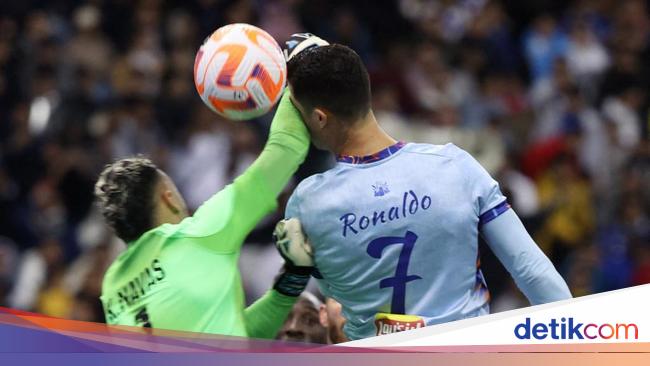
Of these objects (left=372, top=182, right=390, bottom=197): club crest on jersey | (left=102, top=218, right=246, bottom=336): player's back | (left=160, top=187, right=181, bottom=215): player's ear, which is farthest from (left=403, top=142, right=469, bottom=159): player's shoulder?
(left=160, top=187, right=181, bottom=215): player's ear

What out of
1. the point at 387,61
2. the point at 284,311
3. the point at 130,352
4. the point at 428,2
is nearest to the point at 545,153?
the point at 387,61

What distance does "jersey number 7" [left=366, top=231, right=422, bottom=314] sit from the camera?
480 cm

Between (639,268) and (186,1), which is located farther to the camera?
(186,1)

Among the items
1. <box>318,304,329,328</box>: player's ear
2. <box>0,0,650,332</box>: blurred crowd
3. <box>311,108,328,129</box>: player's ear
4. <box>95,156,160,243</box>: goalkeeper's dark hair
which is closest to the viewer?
<box>311,108,328,129</box>: player's ear

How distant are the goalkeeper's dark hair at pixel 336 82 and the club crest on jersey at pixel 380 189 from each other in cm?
30

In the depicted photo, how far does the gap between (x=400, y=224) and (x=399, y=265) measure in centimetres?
16

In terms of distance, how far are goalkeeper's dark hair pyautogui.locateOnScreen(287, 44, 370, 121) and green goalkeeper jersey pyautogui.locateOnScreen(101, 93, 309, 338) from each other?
0.16 meters

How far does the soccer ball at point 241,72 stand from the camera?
199 inches

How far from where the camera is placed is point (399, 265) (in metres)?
4.81

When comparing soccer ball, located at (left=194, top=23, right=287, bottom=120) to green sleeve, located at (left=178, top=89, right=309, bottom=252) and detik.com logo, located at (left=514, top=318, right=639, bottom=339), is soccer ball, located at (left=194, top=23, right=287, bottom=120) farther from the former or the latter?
detik.com logo, located at (left=514, top=318, right=639, bottom=339)

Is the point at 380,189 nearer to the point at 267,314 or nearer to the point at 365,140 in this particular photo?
the point at 365,140

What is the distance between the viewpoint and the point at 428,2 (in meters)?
15.5

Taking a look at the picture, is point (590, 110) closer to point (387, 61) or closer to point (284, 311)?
point (387, 61)

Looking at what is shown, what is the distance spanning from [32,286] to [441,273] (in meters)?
7.66
